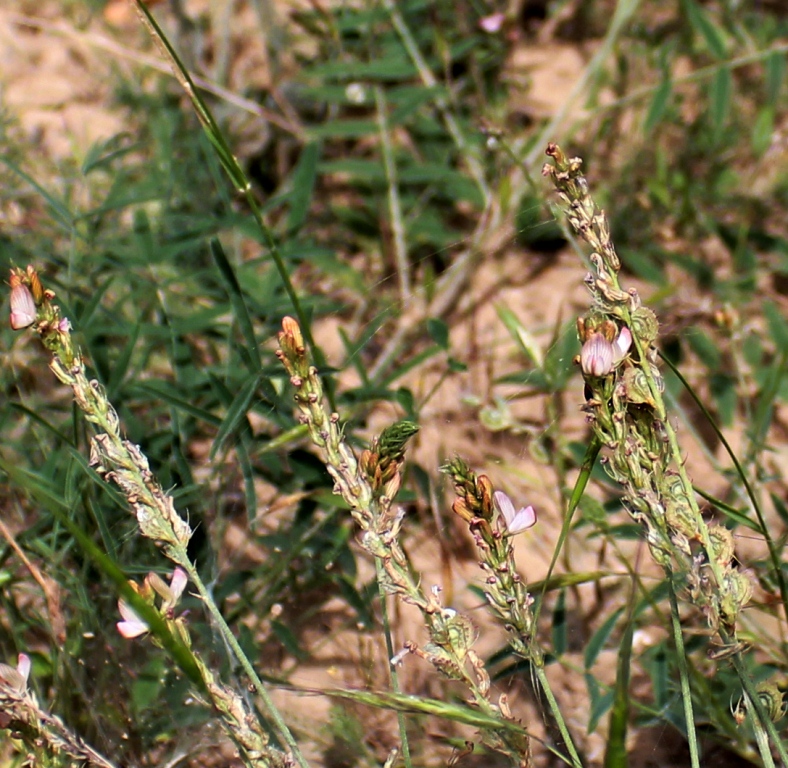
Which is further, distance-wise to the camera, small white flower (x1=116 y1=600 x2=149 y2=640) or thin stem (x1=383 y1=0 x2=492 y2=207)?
thin stem (x1=383 y1=0 x2=492 y2=207)

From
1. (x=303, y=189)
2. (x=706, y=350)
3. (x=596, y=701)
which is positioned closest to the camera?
(x=596, y=701)

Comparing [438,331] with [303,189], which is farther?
[303,189]

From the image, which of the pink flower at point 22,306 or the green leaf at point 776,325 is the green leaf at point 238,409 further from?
the green leaf at point 776,325

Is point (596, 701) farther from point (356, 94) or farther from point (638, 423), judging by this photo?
point (356, 94)

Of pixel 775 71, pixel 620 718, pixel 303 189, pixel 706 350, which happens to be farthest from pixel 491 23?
pixel 620 718

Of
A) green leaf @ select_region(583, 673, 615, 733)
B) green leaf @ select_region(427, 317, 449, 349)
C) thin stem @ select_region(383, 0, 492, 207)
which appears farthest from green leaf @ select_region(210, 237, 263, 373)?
thin stem @ select_region(383, 0, 492, 207)

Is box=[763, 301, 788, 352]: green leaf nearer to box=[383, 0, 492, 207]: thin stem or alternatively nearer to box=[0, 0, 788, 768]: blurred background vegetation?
box=[0, 0, 788, 768]: blurred background vegetation

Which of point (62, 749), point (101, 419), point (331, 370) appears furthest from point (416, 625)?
point (101, 419)

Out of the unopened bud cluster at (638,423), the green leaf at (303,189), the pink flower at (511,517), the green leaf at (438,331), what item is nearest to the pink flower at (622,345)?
the unopened bud cluster at (638,423)
